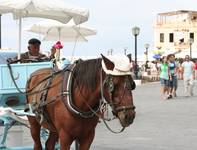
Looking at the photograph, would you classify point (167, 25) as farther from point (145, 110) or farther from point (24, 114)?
point (24, 114)

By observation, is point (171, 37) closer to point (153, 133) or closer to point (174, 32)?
point (174, 32)

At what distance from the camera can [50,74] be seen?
6965 mm

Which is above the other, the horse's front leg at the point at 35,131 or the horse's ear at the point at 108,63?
the horse's ear at the point at 108,63

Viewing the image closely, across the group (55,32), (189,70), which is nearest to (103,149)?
(55,32)

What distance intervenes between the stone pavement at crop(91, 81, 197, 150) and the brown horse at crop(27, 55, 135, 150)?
11.9 feet

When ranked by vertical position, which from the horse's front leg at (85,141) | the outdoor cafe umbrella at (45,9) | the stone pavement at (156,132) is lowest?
the stone pavement at (156,132)

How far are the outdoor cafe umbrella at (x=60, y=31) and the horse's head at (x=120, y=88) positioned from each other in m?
8.69

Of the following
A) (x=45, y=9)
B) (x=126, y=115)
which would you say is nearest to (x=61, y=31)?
(x=45, y=9)

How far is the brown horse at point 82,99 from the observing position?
5.50 meters

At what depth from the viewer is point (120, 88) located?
5.50 m

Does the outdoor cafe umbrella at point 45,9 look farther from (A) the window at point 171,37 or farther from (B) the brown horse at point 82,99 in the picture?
(A) the window at point 171,37

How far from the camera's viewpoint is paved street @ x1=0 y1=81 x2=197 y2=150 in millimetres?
10070

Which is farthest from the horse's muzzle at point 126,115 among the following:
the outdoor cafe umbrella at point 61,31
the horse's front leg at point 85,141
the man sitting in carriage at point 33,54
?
the outdoor cafe umbrella at point 61,31

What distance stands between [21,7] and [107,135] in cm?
371
